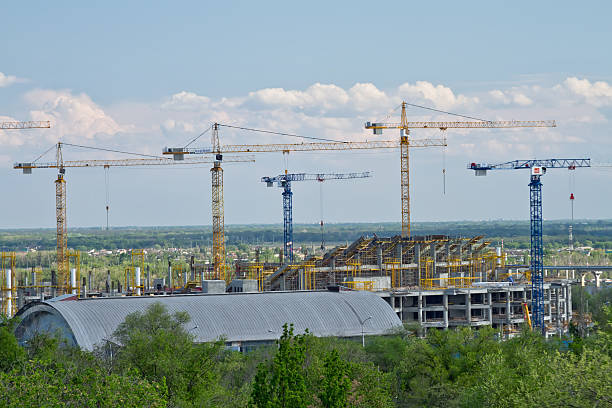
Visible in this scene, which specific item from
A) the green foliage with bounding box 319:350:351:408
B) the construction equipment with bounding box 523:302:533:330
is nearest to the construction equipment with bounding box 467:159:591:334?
the construction equipment with bounding box 523:302:533:330

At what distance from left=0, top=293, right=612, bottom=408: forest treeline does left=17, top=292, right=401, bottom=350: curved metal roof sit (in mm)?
4669

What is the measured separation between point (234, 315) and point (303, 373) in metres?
46.5

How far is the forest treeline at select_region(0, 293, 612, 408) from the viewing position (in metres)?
43.2

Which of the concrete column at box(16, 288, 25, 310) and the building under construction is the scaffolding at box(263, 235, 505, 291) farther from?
the concrete column at box(16, 288, 25, 310)

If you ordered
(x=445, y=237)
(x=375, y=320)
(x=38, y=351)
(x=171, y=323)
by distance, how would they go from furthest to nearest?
(x=445, y=237), (x=375, y=320), (x=171, y=323), (x=38, y=351)

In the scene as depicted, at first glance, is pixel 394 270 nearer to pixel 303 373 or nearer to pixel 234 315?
pixel 234 315

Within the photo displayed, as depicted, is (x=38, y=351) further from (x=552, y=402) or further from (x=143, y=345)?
(x=552, y=402)

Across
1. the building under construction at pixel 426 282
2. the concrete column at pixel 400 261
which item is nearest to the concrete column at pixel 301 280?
the building under construction at pixel 426 282

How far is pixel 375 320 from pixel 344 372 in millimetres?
55116

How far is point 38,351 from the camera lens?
236 feet

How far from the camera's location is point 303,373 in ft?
185

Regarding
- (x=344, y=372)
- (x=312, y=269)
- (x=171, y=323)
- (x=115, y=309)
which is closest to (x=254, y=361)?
(x=171, y=323)

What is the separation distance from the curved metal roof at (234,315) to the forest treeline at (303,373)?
4669 millimetres

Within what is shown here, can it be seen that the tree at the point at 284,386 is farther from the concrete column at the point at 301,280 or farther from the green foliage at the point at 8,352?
the concrete column at the point at 301,280
